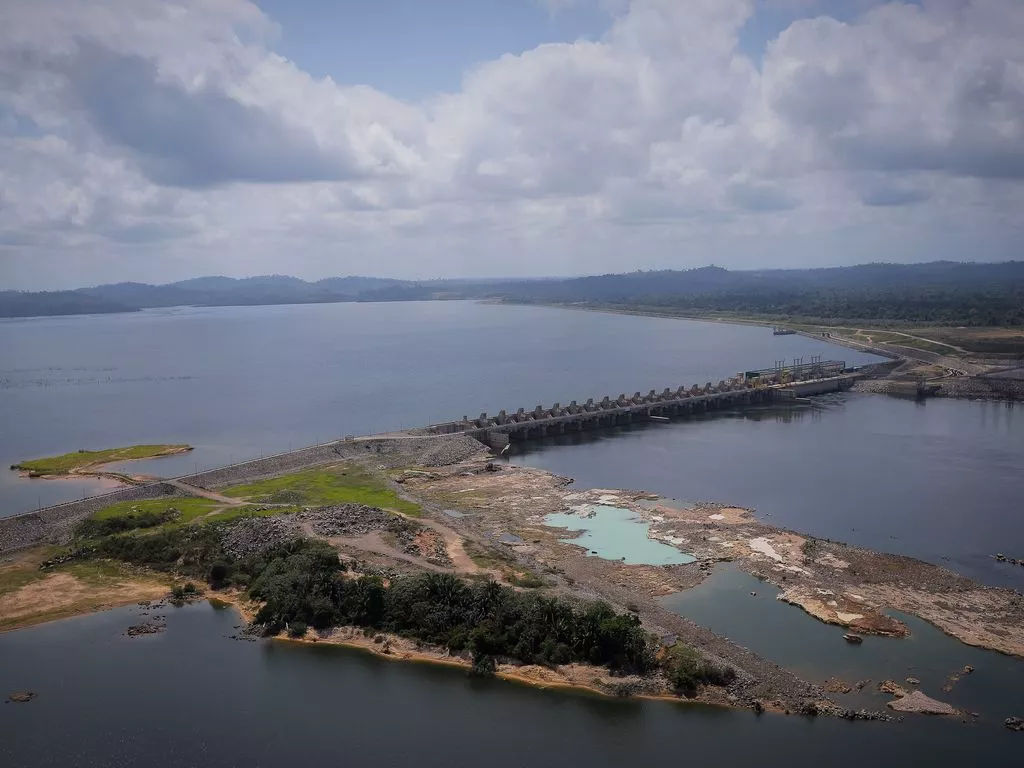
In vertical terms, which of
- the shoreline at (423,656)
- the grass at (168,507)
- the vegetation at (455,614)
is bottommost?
the shoreline at (423,656)

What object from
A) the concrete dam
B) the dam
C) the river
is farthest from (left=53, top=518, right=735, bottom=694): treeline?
the concrete dam

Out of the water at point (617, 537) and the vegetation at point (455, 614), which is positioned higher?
the vegetation at point (455, 614)

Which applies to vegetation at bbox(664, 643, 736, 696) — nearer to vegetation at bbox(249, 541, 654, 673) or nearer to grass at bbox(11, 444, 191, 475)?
vegetation at bbox(249, 541, 654, 673)

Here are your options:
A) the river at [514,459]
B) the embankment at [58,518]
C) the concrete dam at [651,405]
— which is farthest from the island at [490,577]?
the concrete dam at [651,405]

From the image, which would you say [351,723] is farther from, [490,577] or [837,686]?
→ [837,686]

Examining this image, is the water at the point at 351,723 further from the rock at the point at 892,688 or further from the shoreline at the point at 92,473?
A: the shoreline at the point at 92,473

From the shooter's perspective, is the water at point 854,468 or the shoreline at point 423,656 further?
the water at point 854,468

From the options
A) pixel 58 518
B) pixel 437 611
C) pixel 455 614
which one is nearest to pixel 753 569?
pixel 455 614
